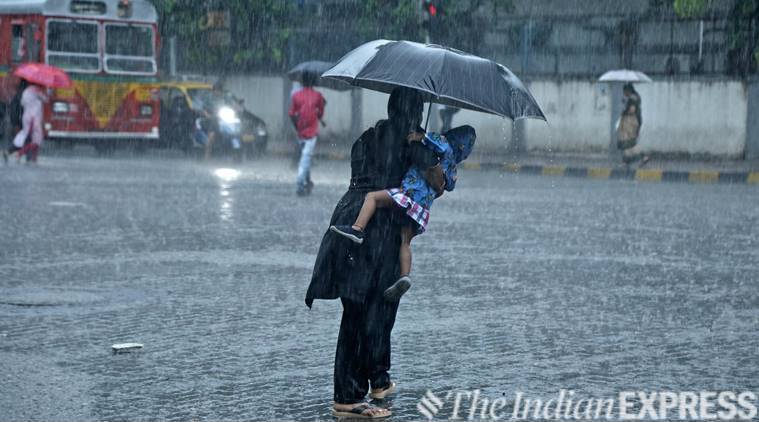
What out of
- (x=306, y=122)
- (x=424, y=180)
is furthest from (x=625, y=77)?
(x=424, y=180)

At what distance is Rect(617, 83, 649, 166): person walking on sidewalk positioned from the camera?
2638 centimetres

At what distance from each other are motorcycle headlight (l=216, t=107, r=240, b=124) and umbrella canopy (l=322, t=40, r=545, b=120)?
77.6ft

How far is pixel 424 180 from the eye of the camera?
22.2 ft

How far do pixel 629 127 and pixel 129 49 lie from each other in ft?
35.0

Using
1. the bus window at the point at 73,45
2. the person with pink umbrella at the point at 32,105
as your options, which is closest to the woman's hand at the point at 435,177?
the person with pink umbrella at the point at 32,105

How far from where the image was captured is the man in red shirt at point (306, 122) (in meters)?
19.7

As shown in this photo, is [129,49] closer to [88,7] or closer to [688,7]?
[88,7]

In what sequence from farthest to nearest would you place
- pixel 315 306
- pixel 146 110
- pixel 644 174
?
pixel 146 110 → pixel 644 174 → pixel 315 306

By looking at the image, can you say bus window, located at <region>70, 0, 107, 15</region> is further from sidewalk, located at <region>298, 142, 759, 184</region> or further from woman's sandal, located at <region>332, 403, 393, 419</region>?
woman's sandal, located at <region>332, 403, 393, 419</region>

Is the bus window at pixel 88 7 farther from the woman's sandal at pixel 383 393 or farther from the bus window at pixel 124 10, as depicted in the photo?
the woman's sandal at pixel 383 393

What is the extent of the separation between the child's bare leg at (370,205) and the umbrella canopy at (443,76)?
1.63ft

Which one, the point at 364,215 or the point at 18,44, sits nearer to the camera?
the point at 364,215

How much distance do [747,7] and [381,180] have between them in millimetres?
23058

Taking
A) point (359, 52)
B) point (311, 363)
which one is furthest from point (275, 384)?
point (359, 52)
